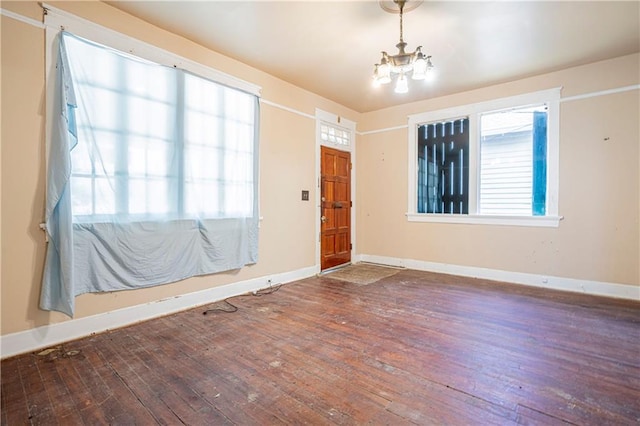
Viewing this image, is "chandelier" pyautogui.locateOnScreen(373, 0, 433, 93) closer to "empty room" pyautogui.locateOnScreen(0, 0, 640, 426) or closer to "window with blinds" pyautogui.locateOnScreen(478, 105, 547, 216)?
"empty room" pyautogui.locateOnScreen(0, 0, 640, 426)

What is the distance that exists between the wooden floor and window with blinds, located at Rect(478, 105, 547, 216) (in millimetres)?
1681

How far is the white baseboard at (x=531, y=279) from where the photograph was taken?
387 centimetres

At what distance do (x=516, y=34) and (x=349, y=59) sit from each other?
72.2 inches

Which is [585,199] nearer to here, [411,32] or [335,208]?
[411,32]

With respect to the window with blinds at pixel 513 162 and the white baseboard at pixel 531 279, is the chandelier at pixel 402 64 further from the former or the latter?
the white baseboard at pixel 531 279

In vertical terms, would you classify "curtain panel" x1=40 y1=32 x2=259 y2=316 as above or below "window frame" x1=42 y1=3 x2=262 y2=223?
below

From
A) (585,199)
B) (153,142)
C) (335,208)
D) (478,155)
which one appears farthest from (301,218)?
(585,199)

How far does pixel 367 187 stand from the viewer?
618cm

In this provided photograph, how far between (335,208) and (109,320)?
3714 millimetres

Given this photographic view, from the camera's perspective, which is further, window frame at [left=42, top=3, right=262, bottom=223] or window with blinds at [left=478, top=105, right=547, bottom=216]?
window with blinds at [left=478, top=105, right=547, bottom=216]

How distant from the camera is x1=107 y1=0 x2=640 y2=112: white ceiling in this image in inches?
112

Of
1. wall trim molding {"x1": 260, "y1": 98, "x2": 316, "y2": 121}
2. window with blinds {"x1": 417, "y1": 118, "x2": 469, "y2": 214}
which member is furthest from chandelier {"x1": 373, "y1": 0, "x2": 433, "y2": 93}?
window with blinds {"x1": 417, "y1": 118, "x2": 469, "y2": 214}

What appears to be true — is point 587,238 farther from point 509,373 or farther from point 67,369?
point 67,369

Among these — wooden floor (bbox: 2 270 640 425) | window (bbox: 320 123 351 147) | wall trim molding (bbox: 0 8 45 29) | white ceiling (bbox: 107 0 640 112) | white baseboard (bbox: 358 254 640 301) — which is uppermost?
white ceiling (bbox: 107 0 640 112)
